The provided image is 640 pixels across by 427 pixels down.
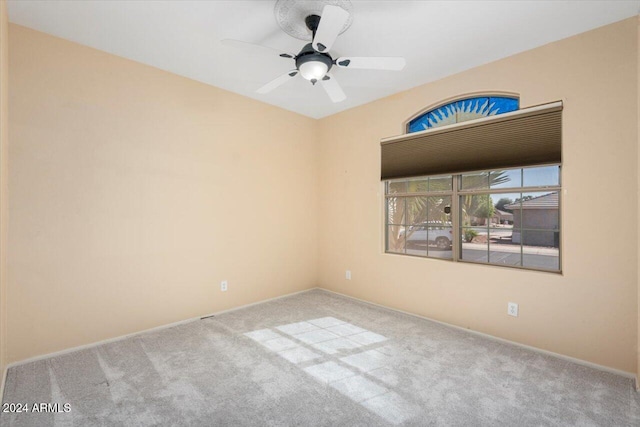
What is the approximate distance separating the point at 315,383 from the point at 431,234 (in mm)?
2202

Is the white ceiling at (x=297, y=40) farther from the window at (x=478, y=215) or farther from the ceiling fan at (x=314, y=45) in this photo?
the window at (x=478, y=215)

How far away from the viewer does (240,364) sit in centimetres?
244

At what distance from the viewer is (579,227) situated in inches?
99.0

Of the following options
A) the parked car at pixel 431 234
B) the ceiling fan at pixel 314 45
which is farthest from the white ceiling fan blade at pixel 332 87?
the parked car at pixel 431 234

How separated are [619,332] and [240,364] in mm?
2969

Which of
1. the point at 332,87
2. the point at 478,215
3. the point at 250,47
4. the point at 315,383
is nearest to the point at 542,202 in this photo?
the point at 478,215

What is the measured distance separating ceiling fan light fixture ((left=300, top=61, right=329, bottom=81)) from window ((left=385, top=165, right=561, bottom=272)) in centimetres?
192

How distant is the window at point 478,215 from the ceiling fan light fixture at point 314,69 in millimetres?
1918

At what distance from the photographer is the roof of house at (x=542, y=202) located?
9.00ft

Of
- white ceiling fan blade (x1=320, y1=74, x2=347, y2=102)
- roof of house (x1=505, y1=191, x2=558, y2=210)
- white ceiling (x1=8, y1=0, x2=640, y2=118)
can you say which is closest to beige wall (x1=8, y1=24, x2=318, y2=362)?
white ceiling (x1=8, y1=0, x2=640, y2=118)

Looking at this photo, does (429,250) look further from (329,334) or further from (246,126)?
(246,126)

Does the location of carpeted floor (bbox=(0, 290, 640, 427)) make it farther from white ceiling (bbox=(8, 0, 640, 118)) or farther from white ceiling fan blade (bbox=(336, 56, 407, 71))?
white ceiling (bbox=(8, 0, 640, 118))

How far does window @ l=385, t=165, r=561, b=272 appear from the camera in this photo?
2.82 metres

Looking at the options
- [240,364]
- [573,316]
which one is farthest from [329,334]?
[573,316]
